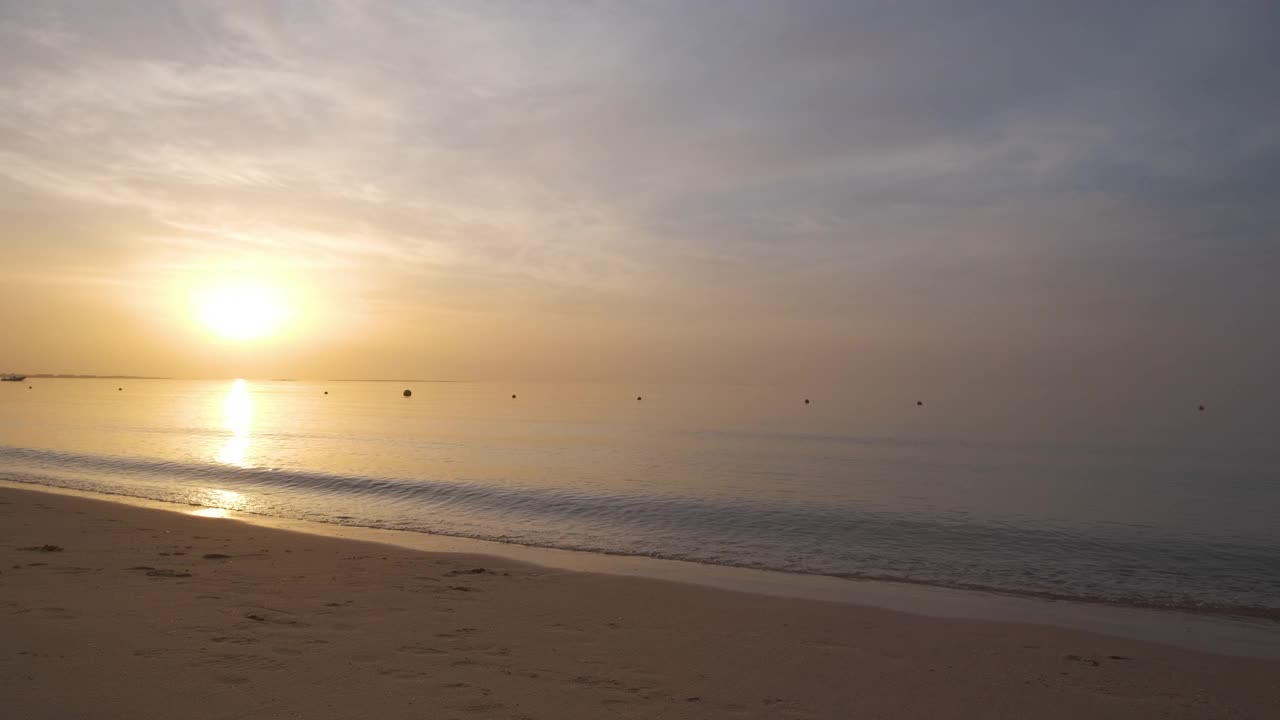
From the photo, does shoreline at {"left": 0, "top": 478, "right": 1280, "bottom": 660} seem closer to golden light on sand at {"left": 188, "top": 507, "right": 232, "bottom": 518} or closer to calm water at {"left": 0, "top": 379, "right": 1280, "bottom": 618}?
calm water at {"left": 0, "top": 379, "right": 1280, "bottom": 618}

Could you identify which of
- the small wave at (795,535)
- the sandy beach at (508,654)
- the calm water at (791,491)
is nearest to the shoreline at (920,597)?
the small wave at (795,535)

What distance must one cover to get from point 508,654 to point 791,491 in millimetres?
21223

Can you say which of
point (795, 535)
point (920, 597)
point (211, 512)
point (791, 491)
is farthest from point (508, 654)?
point (791, 491)

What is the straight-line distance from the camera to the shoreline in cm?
1198

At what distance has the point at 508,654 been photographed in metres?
8.73

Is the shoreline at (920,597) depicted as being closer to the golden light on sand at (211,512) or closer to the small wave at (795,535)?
the small wave at (795,535)

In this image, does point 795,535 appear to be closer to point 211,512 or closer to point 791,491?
point 791,491

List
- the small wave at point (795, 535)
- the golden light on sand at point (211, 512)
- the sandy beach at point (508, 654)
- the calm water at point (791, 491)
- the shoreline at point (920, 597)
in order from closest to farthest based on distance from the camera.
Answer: the sandy beach at point (508, 654)
the shoreline at point (920, 597)
the small wave at point (795, 535)
the calm water at point (791, 491)
the golden light on sand at point (211, 512)

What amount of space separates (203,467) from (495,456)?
13774 millimetres

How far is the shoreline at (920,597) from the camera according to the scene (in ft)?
39.3

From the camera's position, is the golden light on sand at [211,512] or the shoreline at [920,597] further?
the golden light on sand at [211,512]

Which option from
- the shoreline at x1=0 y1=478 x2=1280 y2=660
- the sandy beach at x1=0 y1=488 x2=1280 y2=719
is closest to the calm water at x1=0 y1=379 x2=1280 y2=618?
the shoreline at x1=0 y1=478 x2=1280 y2=660

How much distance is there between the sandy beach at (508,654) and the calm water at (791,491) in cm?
536

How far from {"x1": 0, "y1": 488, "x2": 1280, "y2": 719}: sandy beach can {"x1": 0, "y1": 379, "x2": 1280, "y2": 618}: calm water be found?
5.36 meters
